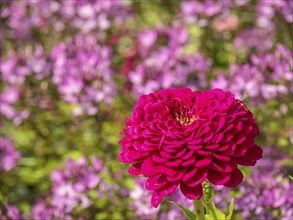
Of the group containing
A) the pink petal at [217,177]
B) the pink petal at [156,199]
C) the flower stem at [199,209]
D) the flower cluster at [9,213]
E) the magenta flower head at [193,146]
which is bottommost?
the flower cluster at [9,213]

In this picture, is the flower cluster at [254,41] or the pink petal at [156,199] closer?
the pink petal at [156,199]

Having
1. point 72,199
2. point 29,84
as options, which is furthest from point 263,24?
point 72,199

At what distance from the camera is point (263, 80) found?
2482 millimetres

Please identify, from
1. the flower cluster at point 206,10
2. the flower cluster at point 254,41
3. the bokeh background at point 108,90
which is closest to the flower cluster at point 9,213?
the bokeh background at point 108,90

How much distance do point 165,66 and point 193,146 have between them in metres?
1.44

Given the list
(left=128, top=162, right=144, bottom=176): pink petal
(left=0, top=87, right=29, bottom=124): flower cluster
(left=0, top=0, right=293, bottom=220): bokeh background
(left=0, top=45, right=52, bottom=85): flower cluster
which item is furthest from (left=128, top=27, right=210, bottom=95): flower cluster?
(left=128, top=162, right=144, bottom=176): pink petal

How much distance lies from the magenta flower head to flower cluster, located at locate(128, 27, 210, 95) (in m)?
1.20

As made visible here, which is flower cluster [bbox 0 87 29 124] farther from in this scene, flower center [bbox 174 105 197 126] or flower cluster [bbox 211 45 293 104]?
flower center [bbox 174 105 197 126]

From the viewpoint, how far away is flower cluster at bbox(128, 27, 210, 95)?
8.36 ft

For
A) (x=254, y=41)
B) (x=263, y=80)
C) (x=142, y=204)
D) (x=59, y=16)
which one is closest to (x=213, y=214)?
(x=142, y=204)

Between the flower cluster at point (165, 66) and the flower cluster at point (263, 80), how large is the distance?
0.57 feet

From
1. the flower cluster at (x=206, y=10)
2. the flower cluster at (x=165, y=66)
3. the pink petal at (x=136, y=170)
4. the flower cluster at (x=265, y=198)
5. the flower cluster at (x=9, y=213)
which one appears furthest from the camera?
the flower cluster at (x=206, y=10)

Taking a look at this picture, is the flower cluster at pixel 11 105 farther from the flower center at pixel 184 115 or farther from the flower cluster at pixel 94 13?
the flower center at pixel 184 115

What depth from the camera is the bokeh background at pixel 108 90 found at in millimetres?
2240
